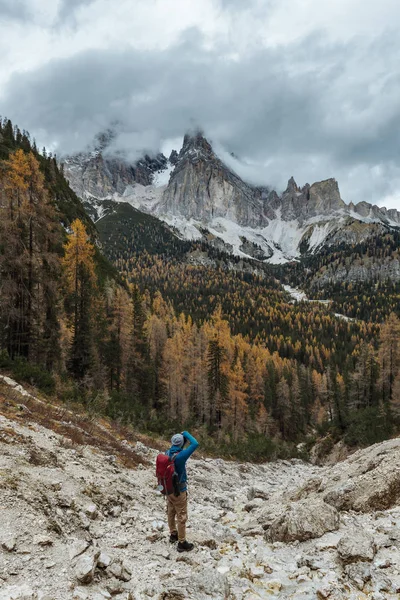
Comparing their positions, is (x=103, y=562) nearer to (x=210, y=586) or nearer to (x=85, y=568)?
(x=85, y=568)

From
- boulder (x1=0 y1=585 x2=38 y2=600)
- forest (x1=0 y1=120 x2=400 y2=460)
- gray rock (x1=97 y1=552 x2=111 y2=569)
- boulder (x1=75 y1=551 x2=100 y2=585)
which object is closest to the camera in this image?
boulder (x1=0 y1=585 x2=38 y2=600)

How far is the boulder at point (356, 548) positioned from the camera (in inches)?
237

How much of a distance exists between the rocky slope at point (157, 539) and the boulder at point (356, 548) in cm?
2

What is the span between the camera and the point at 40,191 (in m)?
23.7

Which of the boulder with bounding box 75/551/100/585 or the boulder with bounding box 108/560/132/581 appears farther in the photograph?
the boulder with bounding box 108/560/132/581

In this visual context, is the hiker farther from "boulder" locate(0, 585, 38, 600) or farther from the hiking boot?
"boulder" locate(0, 585, 38, 600)

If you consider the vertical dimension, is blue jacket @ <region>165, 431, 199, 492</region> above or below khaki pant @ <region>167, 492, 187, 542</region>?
above

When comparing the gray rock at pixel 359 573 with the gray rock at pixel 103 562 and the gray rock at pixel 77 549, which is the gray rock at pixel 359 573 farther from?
the gray rock at pixel 77 549

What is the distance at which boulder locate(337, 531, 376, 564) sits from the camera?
6.03 metres

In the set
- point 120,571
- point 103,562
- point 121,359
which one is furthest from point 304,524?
point 121,359

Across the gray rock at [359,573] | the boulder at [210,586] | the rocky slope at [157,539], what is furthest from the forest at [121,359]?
the gray rock at [359,573]

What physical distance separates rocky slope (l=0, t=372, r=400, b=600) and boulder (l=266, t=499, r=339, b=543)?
0.02m

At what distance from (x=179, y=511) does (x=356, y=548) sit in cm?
336

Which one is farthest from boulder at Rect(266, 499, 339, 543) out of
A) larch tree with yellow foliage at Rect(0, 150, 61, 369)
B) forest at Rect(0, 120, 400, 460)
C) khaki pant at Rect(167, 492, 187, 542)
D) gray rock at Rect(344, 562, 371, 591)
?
larch tree with yellow foliage at Rect(0, 150, 61, 369)
